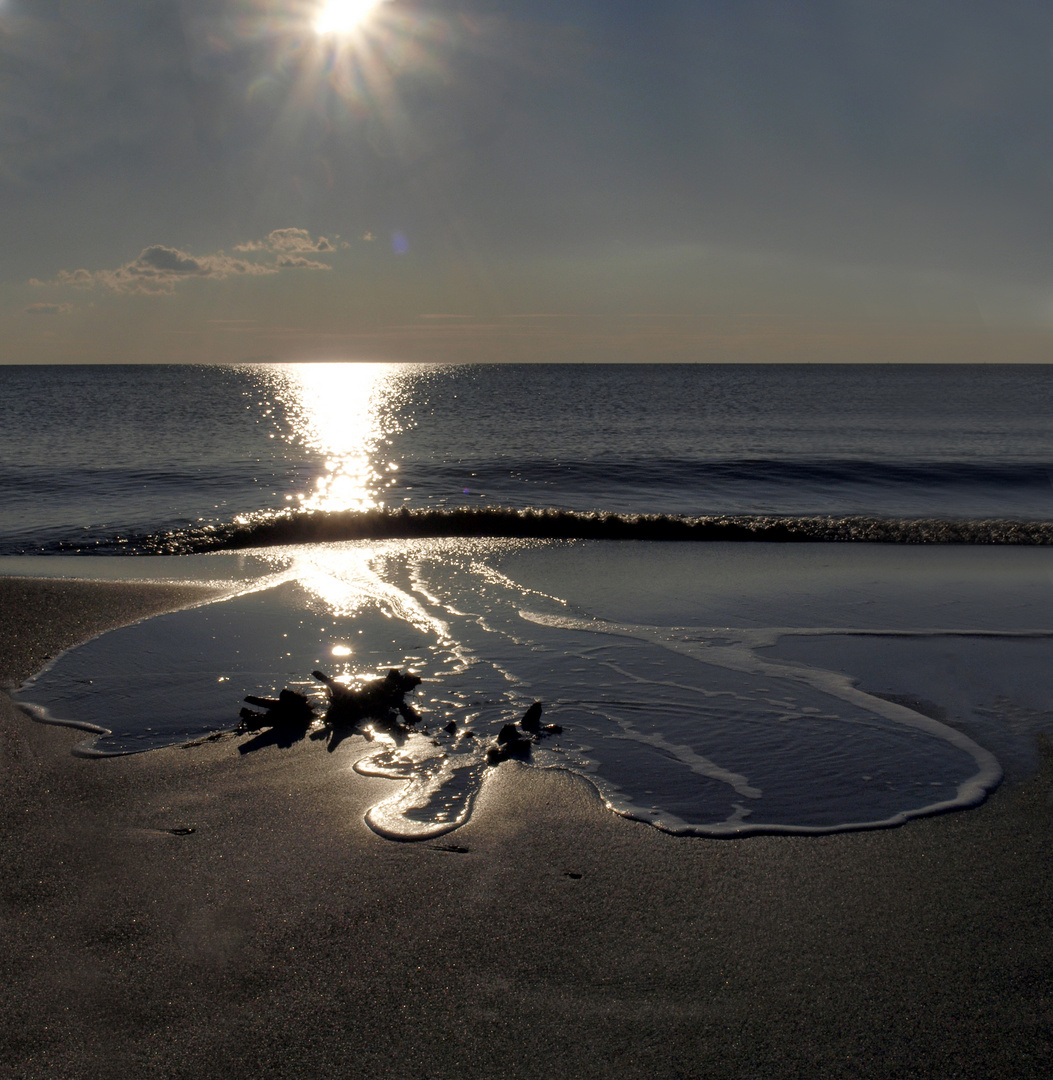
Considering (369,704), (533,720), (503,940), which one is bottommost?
(503,940)

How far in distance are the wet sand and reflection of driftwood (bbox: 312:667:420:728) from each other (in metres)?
0.93

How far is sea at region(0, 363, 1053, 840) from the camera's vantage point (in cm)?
494

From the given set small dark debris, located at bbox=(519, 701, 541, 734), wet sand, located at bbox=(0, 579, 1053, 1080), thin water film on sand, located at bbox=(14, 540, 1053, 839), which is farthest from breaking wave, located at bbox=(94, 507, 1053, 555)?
wet sand, located at bbox=(0, 579, 1053, 1080)

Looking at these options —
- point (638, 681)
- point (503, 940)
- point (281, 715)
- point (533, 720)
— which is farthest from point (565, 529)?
point (503, 940)

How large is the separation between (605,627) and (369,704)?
9.87 feet

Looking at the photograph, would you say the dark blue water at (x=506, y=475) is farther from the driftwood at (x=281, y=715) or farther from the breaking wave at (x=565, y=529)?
the driftwood at (x=281, y=715)

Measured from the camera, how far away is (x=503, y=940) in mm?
3283

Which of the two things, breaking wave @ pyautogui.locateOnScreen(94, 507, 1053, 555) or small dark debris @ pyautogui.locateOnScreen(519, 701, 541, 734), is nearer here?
small dark debris @ pyautogui.locateOnScreen(519, 701, 541, 734)

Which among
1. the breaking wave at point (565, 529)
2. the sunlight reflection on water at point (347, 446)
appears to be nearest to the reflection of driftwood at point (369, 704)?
the breaking wave at point (565, 529)

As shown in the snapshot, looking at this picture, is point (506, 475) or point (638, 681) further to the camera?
point (506, 475)

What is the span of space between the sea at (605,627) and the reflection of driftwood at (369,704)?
0.30ft

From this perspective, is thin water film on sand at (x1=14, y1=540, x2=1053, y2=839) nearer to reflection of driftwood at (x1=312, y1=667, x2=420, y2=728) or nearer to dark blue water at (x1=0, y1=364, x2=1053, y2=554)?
reflection of driftwood at (x1=312, y1=667, x2=420, y2=728)

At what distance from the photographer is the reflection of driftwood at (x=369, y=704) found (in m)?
5.58

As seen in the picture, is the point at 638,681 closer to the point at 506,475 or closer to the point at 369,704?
the point at 369,704
